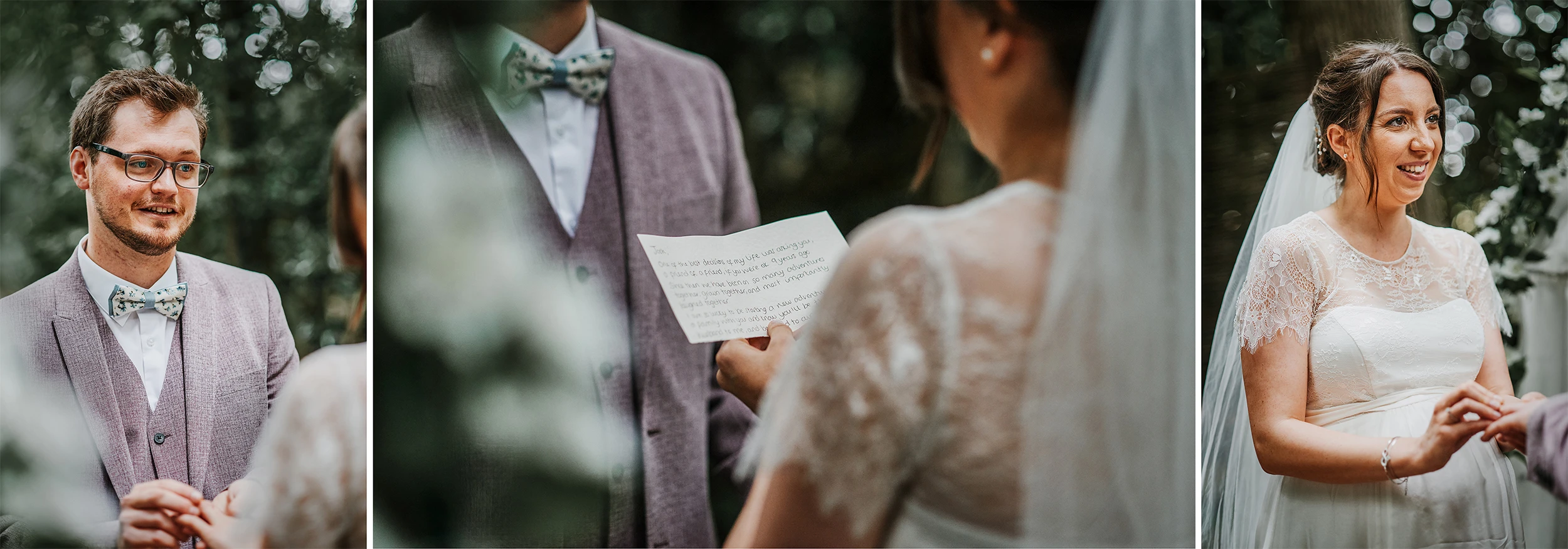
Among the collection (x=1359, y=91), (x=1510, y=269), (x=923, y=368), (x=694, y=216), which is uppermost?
(x=1359, y=91)

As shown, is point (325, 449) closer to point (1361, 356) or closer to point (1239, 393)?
point (1239, 393)

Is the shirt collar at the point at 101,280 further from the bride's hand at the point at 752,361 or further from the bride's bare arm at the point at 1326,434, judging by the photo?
the bride's bare arm at the point at 1326,434

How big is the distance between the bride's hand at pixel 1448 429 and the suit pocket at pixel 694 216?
5.59 ft

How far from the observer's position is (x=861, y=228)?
2.79 meters

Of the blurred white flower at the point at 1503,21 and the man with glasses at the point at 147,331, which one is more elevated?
the blurred white flower at the point at 1503,21

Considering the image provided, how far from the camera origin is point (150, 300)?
8.95 ft

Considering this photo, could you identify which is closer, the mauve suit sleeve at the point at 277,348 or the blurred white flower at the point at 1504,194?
the mauve suit sleeve at the point at 277,348

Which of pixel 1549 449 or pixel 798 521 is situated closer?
pixel 798 521

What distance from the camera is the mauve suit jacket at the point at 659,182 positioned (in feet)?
9.11

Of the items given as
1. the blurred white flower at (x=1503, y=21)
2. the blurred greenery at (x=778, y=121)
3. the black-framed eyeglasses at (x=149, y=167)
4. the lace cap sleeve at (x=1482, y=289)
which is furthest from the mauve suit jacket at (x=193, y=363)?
the blurred white flower at (x=1503, y=21)

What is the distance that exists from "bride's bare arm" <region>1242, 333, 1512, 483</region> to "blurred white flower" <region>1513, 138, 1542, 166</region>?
0.61 meters

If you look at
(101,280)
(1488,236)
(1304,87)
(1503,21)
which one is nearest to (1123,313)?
(1304,87)

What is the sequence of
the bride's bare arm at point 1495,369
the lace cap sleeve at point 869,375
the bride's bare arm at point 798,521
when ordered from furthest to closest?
Answer: the bride's bare arm at point 1495,369 < the bride's bare arm at point 798,521 < the lace cap sleeve at point 869,375

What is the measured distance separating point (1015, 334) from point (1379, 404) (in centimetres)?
102
